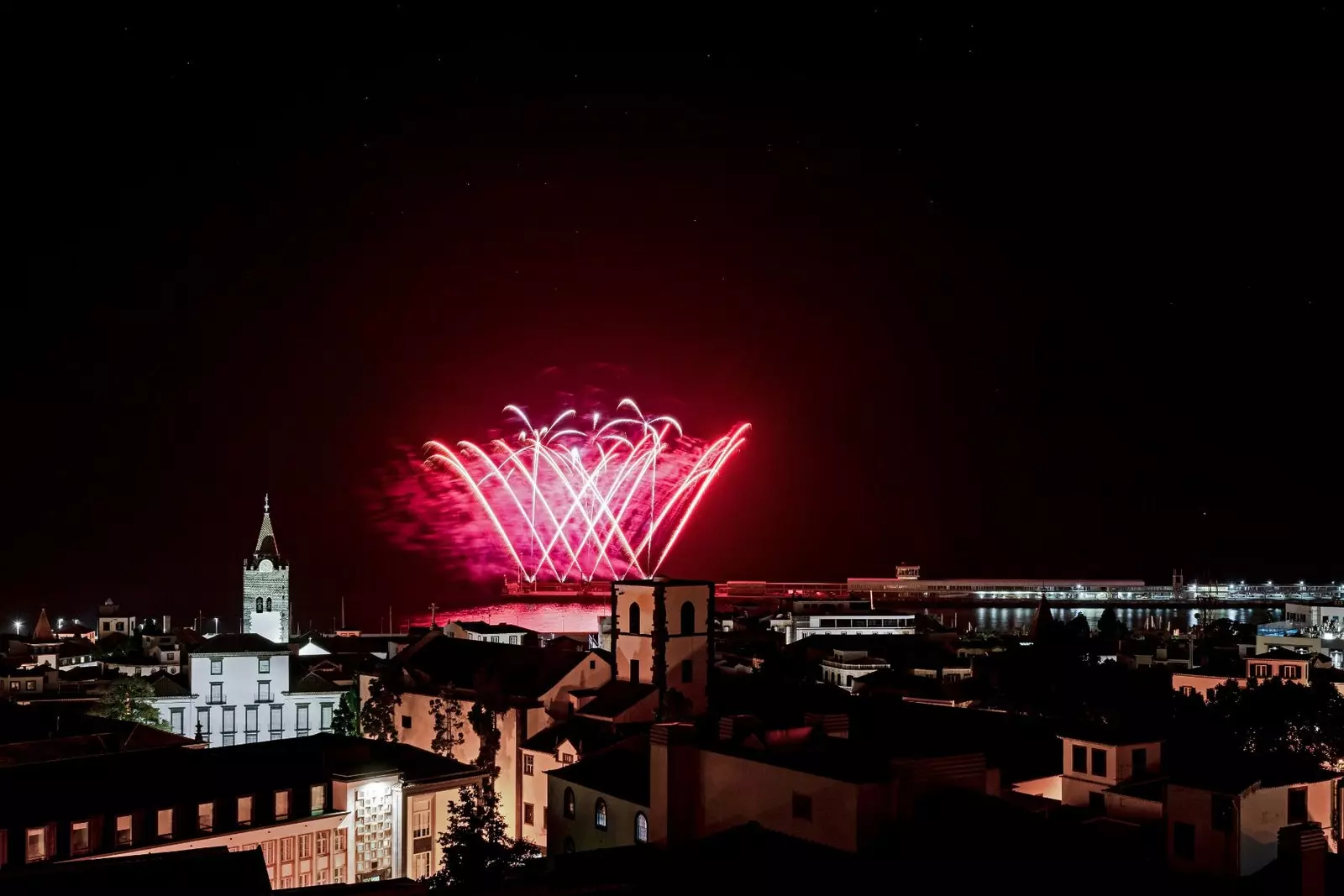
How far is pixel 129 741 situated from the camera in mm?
24031

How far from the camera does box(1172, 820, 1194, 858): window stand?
16.1m

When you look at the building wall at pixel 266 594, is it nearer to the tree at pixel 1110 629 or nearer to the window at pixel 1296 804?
the tree at pixel 1110 629

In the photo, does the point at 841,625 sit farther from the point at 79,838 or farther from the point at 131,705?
the point at 79,838

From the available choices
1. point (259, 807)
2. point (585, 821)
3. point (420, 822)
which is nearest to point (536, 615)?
point (420, 822)

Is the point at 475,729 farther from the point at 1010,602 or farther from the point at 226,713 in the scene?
the point at 1010,602

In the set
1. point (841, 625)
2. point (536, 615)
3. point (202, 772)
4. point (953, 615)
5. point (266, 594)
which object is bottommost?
point (953, 615)

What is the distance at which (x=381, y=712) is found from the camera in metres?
32.7

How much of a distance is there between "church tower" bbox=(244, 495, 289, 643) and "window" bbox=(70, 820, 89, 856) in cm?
4473

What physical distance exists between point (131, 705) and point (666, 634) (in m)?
14.2

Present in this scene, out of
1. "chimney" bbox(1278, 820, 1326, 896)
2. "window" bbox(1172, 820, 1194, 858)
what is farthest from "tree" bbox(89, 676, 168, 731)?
"chimney" bbox(1278, 820, 1326, 896)

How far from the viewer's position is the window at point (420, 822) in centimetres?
2311

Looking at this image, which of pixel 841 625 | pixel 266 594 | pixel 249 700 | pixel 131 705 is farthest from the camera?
pixel 841 625

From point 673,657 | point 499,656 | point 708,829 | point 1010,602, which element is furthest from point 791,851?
point 1010,602

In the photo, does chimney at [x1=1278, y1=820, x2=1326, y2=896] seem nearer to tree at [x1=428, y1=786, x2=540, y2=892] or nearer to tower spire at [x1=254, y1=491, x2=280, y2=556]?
tree at [x1=428, y1=786, x2=540, y2=892]
